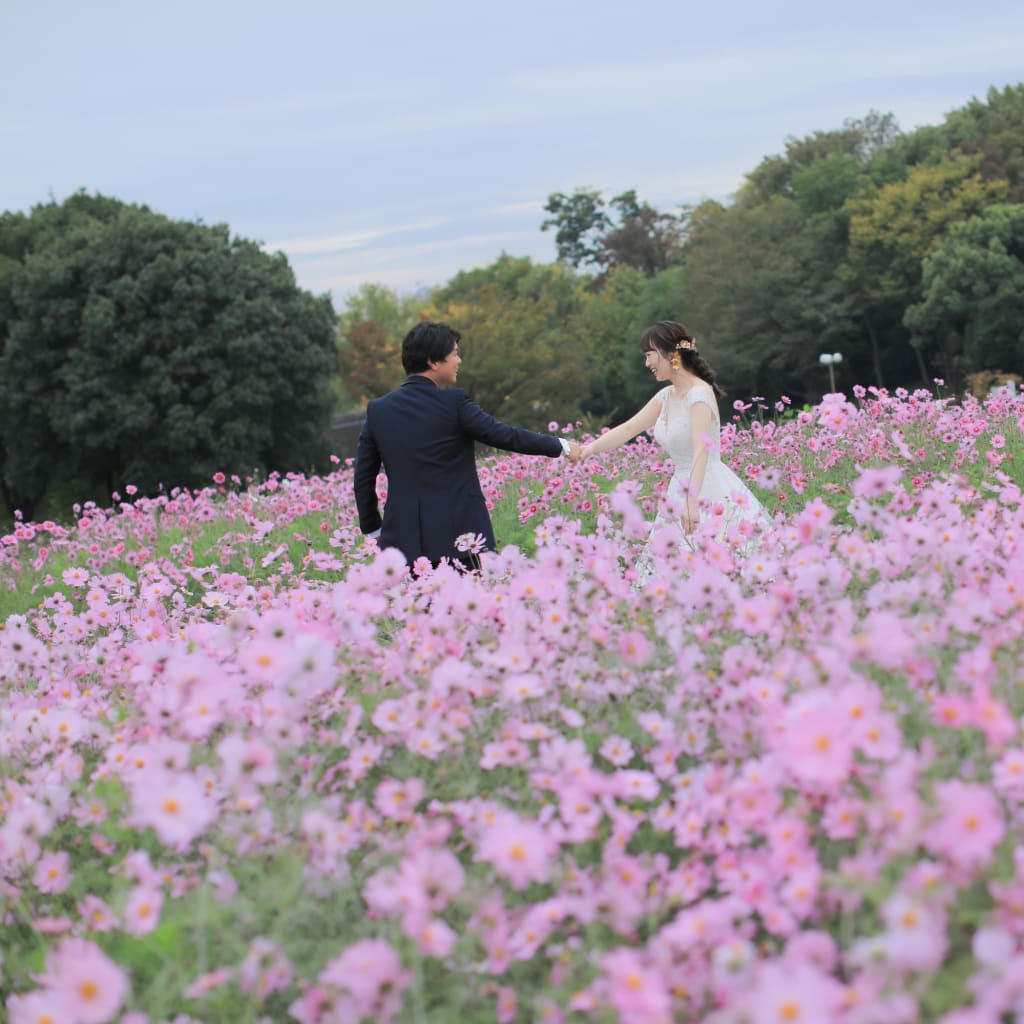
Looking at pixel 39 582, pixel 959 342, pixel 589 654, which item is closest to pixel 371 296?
pixel 959 342

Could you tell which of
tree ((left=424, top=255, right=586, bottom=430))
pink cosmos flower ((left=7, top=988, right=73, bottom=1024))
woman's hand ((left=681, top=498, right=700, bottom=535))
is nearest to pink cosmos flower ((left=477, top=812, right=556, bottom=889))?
pink cosmos flower ((left=7, top=988, right=73, bottom=1024))

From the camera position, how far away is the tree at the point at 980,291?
44.4m

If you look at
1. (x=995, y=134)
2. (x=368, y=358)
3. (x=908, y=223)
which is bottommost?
(x=368, y=358)

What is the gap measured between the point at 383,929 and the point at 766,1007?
3.09ft

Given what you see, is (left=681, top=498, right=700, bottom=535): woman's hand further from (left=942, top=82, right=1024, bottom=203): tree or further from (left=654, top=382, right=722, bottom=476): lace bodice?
(left=942, top=82, right=1024, bottom=203): tree

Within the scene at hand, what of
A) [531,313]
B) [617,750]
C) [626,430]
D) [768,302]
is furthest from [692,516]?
[768,302]

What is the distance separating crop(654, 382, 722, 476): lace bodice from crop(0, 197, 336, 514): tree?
2624cm

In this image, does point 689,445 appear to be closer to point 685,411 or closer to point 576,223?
point 685,411

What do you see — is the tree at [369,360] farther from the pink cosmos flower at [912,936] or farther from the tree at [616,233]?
the pink cosmos flower at [912,936]

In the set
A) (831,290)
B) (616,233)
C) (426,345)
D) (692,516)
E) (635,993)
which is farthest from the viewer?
(616,233)

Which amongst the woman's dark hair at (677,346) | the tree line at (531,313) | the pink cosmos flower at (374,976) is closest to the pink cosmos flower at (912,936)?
the pink cosmos flower at (374,976)

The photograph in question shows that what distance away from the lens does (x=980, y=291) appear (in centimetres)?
4456

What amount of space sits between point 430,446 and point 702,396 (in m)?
1.85

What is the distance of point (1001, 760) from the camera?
2.48m
